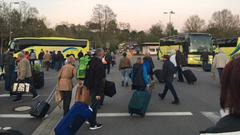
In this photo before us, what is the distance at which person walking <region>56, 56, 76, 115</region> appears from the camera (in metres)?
8.19

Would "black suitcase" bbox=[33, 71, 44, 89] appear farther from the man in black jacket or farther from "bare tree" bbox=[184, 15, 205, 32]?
"bare tree" bbox=[184, 15, 205, 32]

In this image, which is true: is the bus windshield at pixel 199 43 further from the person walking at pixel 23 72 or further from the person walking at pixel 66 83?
the person walking at pixel 66 83

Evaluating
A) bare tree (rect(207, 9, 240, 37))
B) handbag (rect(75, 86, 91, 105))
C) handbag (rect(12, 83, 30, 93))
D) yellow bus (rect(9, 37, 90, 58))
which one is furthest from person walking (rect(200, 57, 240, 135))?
bare tree (rect(207, 9, 240, 37))

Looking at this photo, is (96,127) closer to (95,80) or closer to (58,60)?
(95,80)

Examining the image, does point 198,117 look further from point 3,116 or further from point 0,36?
point 0,36

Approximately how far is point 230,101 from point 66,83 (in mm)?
6313

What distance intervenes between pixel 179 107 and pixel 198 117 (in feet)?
4.88

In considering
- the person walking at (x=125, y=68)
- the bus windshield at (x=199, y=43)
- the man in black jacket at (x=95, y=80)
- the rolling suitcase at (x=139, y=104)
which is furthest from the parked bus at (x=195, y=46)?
the man in black jacket at (x=95, y=80)

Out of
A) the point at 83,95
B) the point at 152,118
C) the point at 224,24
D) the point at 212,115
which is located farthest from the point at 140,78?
the point at 224,24

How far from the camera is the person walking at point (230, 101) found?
A: 2.17m

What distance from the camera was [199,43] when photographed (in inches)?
1287

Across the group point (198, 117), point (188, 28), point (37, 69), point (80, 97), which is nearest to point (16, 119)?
point (80, 97)

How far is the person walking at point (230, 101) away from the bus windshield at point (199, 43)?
31037mm

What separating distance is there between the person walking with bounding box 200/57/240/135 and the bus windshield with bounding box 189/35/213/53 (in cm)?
3104
